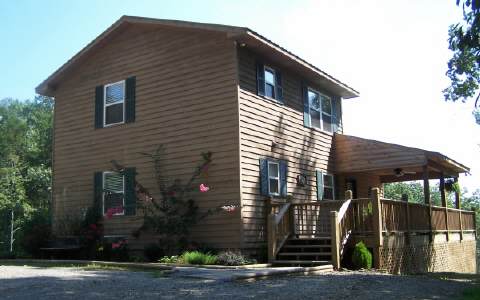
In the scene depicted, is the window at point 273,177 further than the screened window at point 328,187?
No

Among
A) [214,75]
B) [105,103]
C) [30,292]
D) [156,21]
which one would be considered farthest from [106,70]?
[30,292]

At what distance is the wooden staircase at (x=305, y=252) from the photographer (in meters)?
12.7

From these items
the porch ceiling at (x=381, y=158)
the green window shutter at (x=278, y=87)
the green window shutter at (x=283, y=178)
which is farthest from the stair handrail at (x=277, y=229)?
the porch ceiling at (x=381, y=158)

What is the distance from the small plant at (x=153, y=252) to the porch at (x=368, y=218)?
118 inches

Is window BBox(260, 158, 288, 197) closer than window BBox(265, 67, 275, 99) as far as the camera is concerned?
Yes

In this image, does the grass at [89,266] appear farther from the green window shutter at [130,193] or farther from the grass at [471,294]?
the grass at [471,294]

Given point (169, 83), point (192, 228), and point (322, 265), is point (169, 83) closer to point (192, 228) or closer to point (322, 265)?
point (192, 228)

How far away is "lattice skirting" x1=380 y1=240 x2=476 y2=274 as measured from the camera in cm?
1358

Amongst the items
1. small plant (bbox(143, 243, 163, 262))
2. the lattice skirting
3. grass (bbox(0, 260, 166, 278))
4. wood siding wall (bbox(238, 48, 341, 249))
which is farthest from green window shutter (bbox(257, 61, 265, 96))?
grass (bbox(0, 260, 166, 278))

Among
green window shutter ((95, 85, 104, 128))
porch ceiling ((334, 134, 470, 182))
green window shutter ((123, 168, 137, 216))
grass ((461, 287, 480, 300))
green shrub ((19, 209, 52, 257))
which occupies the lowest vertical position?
grass ((461, 287, 480, 300))

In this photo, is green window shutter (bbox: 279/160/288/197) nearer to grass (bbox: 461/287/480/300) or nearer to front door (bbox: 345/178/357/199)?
front door (bbox: 345/178/357/199)

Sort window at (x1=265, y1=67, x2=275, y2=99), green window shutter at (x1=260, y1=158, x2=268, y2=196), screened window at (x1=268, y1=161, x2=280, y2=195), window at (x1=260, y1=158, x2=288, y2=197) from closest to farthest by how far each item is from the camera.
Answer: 1. green window shutter at (x1=260, y1=158, x2=268, y2=196)
2. window at (x1=260, y1=158, x2=288, y2=197)
3. screened window at (x1=268, y1=161, x2=280, y2=195)
4. window at (x1=265, y1=67, x2=275, y2=99)

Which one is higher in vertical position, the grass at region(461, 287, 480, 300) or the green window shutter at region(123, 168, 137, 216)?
the green window shutter at region(123, 168, 137, 216)

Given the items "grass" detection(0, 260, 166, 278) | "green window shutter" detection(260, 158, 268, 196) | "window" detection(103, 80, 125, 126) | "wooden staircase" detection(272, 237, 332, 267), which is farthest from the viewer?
"window" detection(103, 80, 125, 126)
